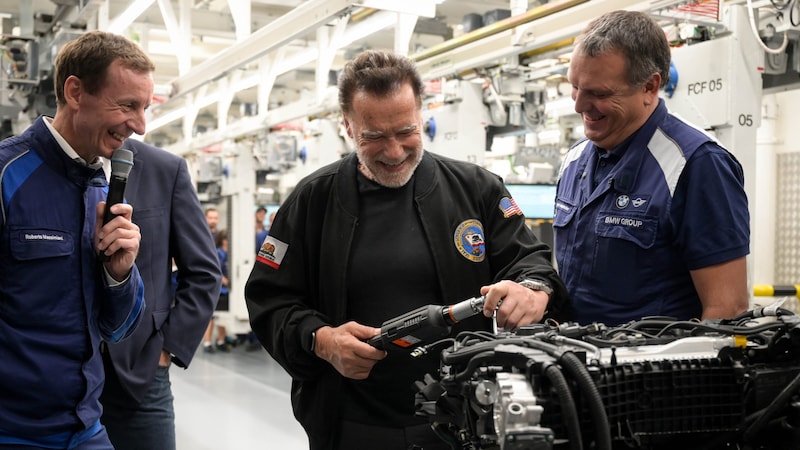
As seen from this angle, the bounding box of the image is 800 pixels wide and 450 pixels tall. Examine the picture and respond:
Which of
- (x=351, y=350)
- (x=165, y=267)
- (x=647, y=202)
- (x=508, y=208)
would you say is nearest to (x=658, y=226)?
(x=647, y=202)

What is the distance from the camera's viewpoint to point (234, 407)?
284 inches

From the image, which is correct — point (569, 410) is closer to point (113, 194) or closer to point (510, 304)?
point (510, 304)

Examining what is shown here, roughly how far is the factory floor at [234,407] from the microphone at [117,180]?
4207mm

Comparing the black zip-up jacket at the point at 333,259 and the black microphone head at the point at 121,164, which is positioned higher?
the black microphone head at the point at 121,164

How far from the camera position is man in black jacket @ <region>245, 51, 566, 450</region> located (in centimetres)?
198

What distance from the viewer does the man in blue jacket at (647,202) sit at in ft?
6.16

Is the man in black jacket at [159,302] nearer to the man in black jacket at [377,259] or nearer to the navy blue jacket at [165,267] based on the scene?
the navy blue jacket at [165,267]

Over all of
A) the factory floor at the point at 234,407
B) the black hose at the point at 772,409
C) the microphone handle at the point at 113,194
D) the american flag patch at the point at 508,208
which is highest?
the microphone handle at the point at 113,194

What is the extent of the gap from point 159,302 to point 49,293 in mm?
679

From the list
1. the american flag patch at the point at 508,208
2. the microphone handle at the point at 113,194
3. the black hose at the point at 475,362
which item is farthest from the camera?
the american flag patch at the point at 508,208

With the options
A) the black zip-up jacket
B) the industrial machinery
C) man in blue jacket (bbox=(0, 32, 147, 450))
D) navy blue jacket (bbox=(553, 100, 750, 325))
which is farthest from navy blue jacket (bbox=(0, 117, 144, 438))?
navy blue jacket (bbox=(553, 100, 750, 325))

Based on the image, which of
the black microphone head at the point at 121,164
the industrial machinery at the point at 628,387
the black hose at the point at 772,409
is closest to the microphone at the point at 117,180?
the black microphone head at the point at 121,164

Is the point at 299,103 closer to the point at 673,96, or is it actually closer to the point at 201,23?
the point at 201,23

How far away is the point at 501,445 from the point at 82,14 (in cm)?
504
